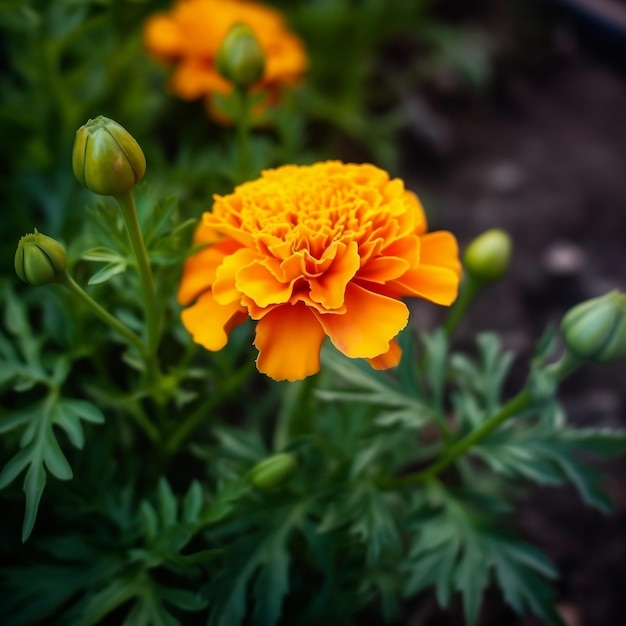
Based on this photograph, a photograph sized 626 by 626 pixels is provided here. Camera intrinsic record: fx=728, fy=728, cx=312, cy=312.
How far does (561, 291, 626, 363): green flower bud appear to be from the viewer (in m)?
0.82

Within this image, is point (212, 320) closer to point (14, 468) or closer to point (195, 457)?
point (14, 468)

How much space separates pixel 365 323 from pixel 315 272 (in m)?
0.07

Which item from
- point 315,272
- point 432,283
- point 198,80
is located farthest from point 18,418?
point 198,80

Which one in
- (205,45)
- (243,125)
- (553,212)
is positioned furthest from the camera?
(553,212)

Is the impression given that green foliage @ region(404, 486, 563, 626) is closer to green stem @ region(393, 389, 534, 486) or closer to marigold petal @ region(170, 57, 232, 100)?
green stem @ region(393, 389, 534, 486)

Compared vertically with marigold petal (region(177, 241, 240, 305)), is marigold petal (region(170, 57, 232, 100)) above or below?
below

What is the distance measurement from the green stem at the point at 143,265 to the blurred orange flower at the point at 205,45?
676 mm

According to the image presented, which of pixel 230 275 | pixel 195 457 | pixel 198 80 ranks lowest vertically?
pixel 195 457

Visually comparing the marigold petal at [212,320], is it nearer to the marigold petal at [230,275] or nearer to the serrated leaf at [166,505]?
the marigold petal at [230,275]

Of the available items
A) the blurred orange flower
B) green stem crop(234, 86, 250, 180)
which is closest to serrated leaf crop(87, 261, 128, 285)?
green stem crop(234, 86, 250, 180)

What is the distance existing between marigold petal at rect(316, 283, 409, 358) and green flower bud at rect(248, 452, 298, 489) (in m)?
0.21

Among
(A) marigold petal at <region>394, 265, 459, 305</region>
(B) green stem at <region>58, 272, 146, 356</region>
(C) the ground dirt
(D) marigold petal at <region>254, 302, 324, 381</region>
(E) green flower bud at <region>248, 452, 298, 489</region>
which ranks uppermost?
(A) marigold petal at <region>394, 265, 459, 305</region>

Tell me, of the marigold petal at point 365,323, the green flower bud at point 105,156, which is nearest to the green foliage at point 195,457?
the green flower bud at point 105,156

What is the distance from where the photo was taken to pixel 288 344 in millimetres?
762
